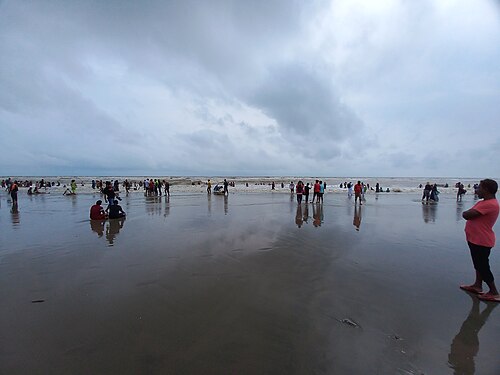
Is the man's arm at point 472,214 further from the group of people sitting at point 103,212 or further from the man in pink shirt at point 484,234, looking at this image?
the group of people sitting at point 103,212

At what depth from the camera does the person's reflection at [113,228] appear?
9.11 meters

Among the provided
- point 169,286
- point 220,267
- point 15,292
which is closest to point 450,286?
point 220,267

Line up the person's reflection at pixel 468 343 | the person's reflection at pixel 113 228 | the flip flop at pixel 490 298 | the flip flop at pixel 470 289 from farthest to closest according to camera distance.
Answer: the person's reflection at pixel 113 228
the flip flop at pixel 470 289
the flip flop at pixel 490 298
the person's reflection at pixel 468 343

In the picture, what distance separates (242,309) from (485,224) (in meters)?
4.94

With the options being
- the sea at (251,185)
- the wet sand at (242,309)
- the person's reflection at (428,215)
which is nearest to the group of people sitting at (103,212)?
the wet sand at (242,309)

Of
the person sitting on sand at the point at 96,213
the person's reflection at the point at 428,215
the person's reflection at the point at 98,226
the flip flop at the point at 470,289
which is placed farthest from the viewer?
the person's reflection at the point at 428,215

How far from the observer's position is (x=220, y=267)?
241 inches

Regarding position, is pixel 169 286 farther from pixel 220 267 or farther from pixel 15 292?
pixel 15 292

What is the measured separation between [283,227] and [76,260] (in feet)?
24.9

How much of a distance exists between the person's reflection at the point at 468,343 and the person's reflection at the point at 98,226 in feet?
34.7

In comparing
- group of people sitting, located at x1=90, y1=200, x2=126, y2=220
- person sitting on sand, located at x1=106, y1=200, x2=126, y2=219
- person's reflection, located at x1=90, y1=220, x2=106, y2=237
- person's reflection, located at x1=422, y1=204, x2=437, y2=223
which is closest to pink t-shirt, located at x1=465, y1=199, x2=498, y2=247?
person's reflection, located at x1=422, y1=204, x2=437, y2=223

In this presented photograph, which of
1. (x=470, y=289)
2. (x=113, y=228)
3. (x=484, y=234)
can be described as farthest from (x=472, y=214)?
(x=113, y=228)

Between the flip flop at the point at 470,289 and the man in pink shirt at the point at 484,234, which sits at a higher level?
the man in pink shirt at the point at 484,234

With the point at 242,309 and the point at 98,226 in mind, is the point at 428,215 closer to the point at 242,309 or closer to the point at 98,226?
the point at 242,309
